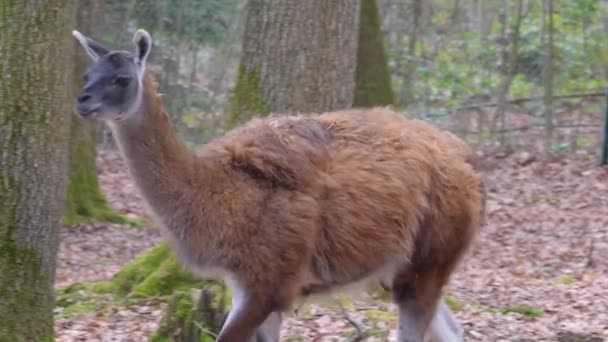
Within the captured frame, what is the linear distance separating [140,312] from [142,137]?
9.65 feet

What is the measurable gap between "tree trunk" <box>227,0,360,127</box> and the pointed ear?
11.2ft

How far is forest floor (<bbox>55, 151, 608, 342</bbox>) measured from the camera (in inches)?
335

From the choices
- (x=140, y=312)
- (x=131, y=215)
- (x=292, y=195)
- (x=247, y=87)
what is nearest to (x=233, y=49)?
(x=131, y=215)

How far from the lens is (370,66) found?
630 inches

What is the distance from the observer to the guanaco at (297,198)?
6.23m

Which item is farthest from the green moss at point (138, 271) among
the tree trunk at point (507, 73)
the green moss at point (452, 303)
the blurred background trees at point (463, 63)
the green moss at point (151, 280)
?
the tree trunk at point (507, 73)

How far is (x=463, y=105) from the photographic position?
21703mm

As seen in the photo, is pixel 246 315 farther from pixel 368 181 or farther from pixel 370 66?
pixel 370 66

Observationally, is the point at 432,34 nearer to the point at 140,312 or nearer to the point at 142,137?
Answer: the point at 140,312

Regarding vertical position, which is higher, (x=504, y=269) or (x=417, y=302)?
(x=417, y=302)

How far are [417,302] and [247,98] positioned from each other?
3.46 meters

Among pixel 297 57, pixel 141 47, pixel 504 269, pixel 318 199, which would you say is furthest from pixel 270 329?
pixel 504 269

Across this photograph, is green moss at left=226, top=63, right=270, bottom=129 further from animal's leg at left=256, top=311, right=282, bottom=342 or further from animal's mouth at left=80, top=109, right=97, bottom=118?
animal's mouth at left=80, top=109, right=97, bottom=118

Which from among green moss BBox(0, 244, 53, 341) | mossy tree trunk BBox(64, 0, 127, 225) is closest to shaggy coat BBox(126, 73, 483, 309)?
green moss BBox(0, 244, 53, 341)
